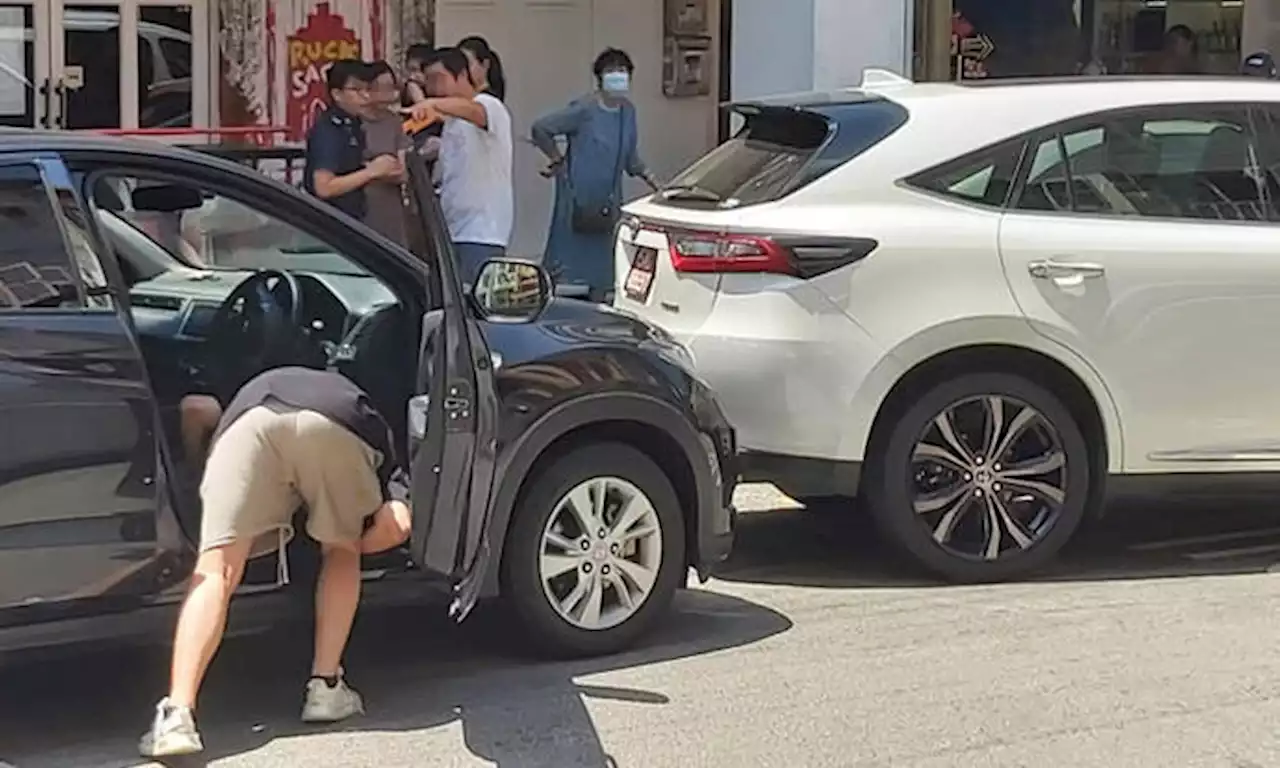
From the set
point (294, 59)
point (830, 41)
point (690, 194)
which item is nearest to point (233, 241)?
point (690, 194)

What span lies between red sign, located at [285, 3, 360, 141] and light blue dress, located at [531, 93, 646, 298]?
2.60 m

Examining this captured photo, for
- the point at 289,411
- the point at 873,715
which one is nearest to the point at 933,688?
the point at 873,715

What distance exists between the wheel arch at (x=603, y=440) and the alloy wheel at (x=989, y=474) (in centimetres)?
108

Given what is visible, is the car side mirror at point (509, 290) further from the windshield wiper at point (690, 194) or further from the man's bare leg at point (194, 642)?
the windshield wiper at point (690, 194)

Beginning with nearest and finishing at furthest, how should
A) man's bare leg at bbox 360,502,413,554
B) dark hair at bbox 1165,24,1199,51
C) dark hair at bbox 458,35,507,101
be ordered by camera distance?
man's bare leg at bbox 360,502,413,554, dark hair at bbox 458,35,507,101, dark hair at bbox 1165,24,1199,51

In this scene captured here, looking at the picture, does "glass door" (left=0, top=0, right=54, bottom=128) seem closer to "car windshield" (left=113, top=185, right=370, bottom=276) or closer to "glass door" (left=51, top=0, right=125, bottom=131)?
"glass door" (left=51, top=0, right=125, bottom=131)

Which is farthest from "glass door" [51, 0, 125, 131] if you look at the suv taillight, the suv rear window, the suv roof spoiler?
the suv taillight

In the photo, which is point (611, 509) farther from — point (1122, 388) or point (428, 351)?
point (1122, 388)

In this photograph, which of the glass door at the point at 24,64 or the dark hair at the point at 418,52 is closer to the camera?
the dark hair at the point at 418,52

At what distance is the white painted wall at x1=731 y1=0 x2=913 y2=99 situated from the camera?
12.0 m

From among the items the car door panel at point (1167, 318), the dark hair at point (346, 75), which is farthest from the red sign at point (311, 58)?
the car door panel at point (1167, 318)

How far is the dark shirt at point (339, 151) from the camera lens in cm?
910

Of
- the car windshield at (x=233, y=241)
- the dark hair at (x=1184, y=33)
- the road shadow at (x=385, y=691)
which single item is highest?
the dark hair at (x=1184, y=33)

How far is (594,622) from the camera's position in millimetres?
6406
